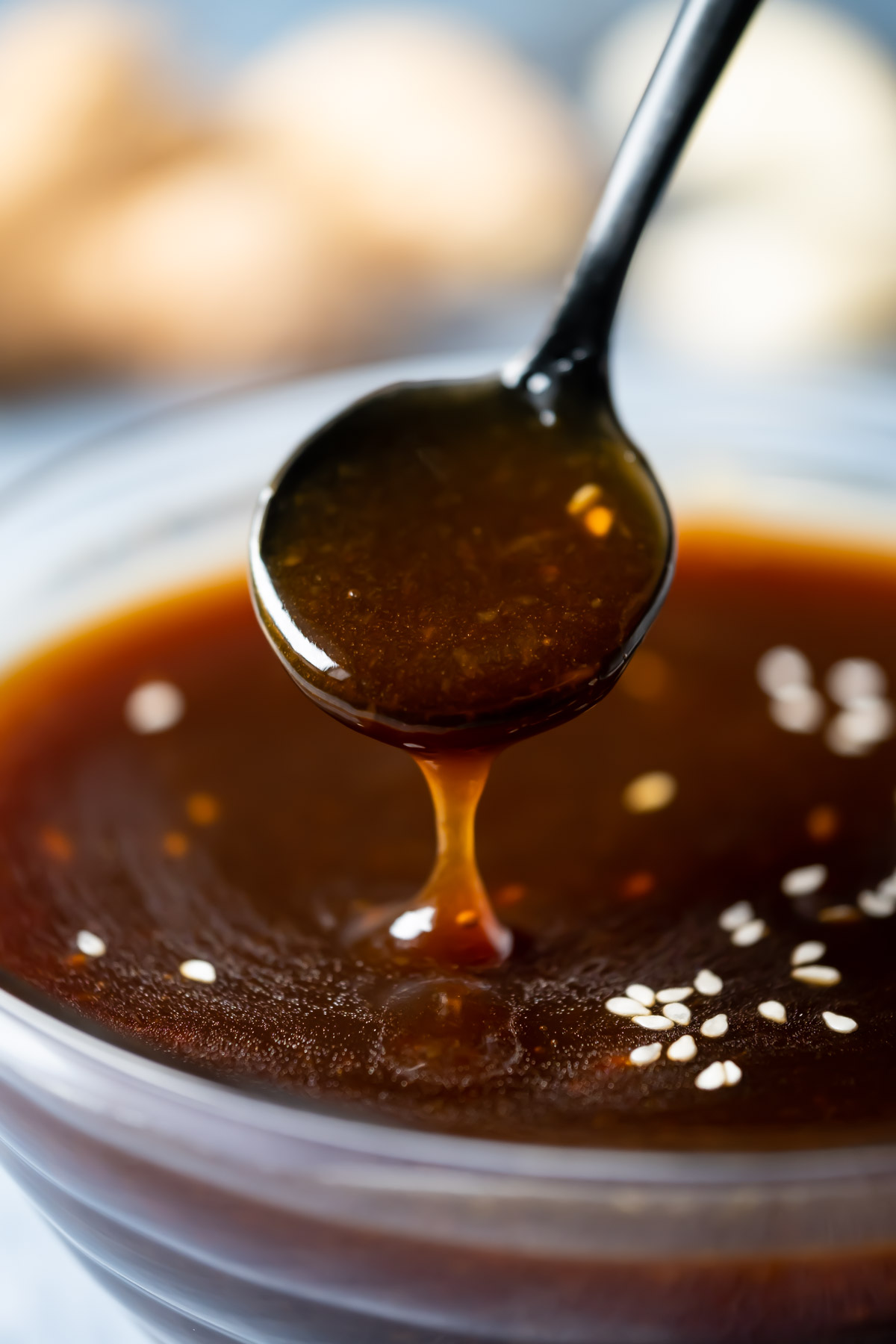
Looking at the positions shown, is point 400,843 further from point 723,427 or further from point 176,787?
point 723,427

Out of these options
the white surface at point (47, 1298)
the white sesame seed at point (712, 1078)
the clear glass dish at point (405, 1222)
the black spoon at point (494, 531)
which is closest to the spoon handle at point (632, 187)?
the black spoon at point (494, 531)

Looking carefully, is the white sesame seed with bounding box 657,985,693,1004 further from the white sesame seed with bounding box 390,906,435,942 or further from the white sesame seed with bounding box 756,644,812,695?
the white sesame seed with bounding box 756,644,812,695

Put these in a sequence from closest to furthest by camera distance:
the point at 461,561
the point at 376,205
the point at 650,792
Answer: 1. the point at 461,561
2. the point at 650,792
3. the point at 376,205

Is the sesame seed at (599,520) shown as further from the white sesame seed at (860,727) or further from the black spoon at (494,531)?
the white sesame seed at (860,727)

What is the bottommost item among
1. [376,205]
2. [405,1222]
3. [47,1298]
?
[47,1298]

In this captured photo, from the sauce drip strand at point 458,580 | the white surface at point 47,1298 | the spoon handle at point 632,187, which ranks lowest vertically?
the white surface at point 47,1298

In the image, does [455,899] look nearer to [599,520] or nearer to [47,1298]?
[599,520]

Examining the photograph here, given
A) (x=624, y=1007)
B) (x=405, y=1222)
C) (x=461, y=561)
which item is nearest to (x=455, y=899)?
(x=624, y=1007)
